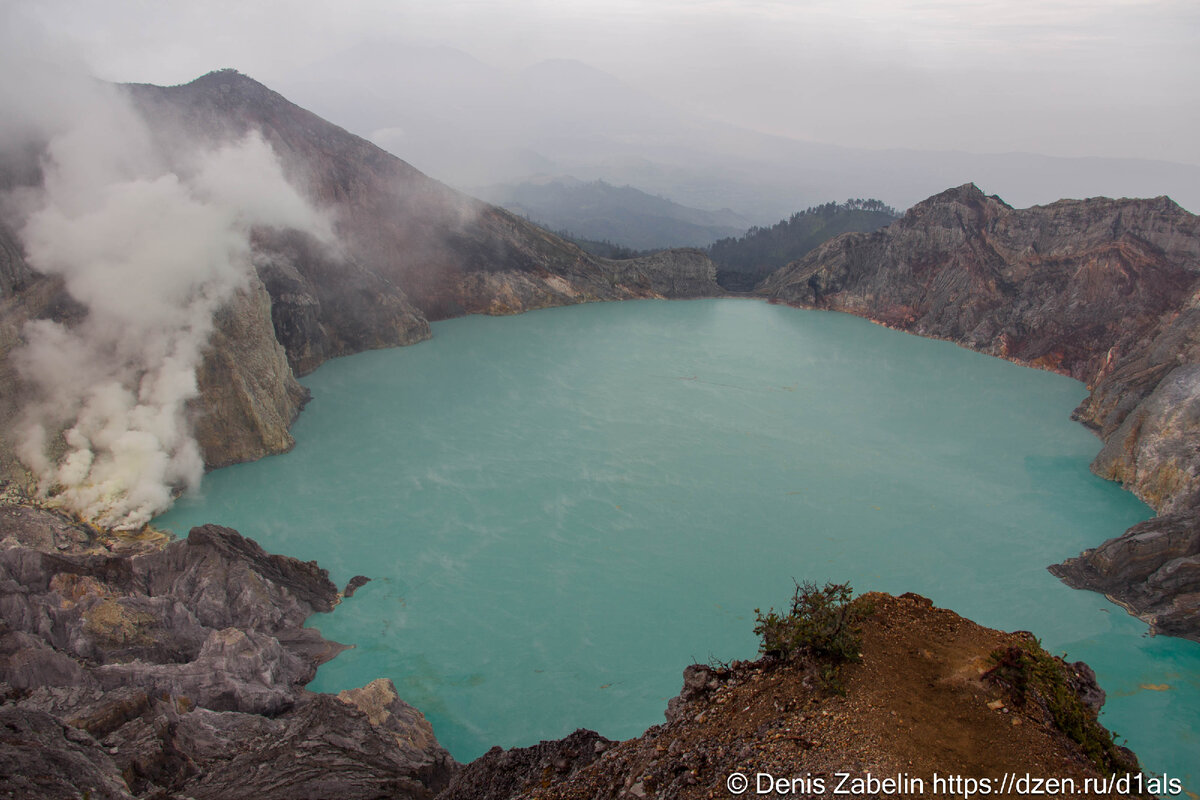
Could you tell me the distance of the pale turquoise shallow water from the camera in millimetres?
10875

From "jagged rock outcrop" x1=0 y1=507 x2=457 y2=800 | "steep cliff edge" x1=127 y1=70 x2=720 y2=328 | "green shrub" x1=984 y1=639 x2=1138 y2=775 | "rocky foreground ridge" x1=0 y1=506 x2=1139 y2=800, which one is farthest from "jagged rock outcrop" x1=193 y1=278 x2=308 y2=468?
"green shrub" x1=984 y1=639 x2=1138 y2=775

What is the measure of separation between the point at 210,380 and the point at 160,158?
13.1 metres

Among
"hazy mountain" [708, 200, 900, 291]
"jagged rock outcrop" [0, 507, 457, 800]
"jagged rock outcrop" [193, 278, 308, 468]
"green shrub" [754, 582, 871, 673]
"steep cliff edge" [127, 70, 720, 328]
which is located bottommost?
"jagged rock outcrop" [0, 507, 457, 800]

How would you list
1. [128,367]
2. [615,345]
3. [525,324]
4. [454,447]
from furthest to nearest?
[525,324]
[615,345]
[454,447]
[128,367]

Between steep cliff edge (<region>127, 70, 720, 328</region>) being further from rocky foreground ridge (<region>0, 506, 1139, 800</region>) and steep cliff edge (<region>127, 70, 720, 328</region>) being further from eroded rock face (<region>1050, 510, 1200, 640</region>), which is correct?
eroded rock face (<region>1050, 510, 1200, 640</region>)

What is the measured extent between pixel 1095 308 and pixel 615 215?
106595 millimetres

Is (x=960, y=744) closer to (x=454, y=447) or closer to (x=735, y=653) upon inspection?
(x=735, y=653)

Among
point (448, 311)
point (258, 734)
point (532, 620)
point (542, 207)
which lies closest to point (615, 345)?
point (448, 311)

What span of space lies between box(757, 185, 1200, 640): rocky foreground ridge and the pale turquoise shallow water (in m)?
1.09

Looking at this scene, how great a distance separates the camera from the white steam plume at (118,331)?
564 inches

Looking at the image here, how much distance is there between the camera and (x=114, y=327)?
16031mm

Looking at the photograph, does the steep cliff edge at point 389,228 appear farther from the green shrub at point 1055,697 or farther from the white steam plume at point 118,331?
the green shrub at point 1055,697

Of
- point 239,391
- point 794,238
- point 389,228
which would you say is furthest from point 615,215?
point 239,391

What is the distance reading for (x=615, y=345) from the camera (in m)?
34.1
